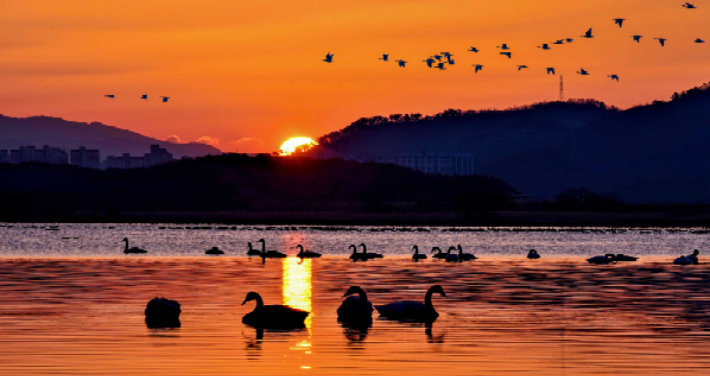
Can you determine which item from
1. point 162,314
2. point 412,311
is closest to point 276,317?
point 162,314

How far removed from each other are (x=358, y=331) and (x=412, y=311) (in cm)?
293

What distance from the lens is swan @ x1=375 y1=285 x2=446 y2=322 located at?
101 feet

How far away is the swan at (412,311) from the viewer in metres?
30.8

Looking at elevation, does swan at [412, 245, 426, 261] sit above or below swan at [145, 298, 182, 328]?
above

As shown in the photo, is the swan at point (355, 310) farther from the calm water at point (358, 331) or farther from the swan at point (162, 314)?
the swan at point (162, 314)

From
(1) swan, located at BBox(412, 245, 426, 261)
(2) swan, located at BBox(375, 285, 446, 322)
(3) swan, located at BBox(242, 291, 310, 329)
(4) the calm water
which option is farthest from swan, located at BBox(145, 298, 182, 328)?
(1) swan, located at BBox(412, 245, 426, 261)

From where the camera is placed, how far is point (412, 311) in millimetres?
30906

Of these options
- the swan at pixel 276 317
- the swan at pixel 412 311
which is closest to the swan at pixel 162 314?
the swan at pixel 276 317


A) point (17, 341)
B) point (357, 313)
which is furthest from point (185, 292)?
point (17, 341)

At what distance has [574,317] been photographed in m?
32.0

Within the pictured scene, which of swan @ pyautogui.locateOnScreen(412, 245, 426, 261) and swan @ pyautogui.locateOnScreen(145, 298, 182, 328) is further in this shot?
swan @ pyautogui.locateOnScreen(412, 245, 426, 261)

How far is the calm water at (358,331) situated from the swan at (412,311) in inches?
20.9

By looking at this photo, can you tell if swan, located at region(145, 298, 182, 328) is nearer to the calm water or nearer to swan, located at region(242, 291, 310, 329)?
the calm water

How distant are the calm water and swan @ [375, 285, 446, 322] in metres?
0.53
